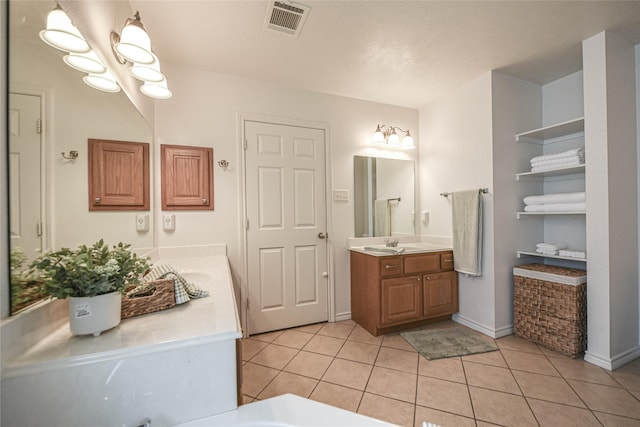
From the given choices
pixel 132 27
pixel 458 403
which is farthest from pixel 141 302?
pixel 458 403

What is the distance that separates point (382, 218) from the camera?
2.89 m

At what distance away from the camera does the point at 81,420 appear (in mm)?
625

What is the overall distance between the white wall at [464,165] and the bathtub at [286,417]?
7.15ft

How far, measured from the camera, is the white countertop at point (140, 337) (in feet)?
2.06

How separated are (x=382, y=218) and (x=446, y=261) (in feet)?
2.60

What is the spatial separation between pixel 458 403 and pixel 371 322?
95 centimetres

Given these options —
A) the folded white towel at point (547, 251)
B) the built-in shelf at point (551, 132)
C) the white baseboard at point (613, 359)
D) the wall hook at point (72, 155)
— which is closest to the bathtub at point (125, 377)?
the wall hook at point (72, 155)

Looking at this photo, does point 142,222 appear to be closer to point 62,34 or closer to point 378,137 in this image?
point 62,34

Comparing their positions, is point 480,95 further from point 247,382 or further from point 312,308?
point 247,382

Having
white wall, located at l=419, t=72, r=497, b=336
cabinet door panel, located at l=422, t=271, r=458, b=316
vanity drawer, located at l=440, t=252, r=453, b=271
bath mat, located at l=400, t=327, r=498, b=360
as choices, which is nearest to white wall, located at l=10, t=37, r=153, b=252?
bath mat, located at l=400, t=327, r=498, b=360

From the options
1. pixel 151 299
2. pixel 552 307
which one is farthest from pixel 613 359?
pixel 151 299

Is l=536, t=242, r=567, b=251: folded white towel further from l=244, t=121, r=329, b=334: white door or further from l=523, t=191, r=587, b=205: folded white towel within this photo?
l=244, t=121, r=329, b=334: white door

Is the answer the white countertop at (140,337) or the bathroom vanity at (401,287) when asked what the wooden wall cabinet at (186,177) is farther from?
the bathroom vanity at (401,287)

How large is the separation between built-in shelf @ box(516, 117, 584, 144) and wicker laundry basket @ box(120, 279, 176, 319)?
2.94m
